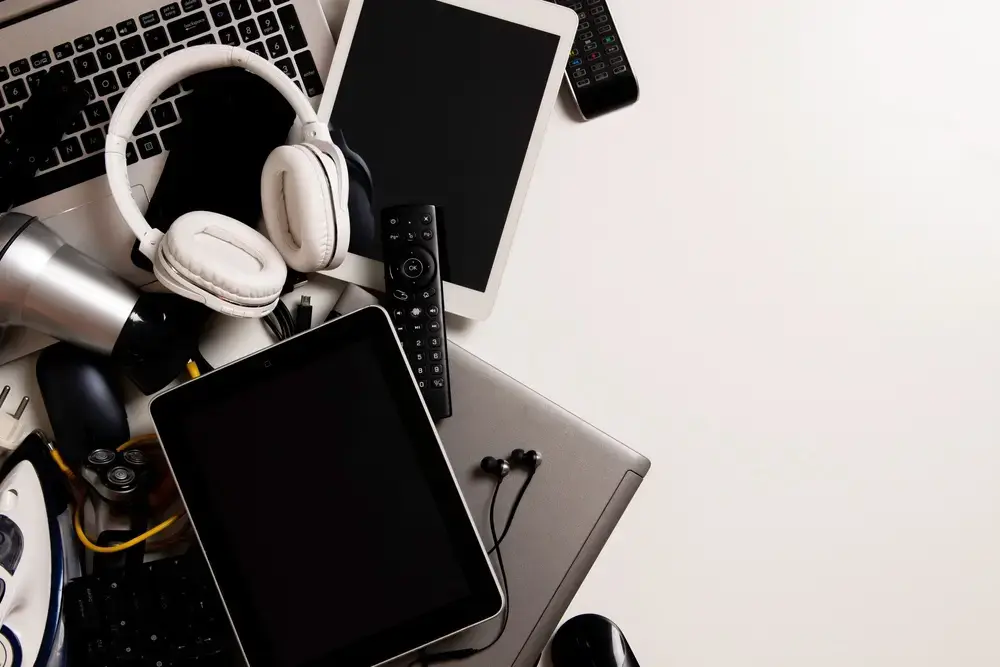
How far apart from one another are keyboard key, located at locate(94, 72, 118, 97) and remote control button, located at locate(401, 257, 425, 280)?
0.29 metres

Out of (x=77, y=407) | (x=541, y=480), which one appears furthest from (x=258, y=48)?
(x=541, y=480)

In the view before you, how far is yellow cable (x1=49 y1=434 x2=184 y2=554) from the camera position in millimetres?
587

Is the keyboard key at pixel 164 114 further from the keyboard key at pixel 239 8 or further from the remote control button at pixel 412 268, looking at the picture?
the remote control button at pixel 412 268

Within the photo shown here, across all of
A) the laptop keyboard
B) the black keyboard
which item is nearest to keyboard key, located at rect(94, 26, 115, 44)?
the laptop keyboard

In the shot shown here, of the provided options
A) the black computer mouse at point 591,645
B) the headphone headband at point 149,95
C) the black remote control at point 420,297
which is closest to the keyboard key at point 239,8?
the headphone headband at point 149,95

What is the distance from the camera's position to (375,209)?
660 mm

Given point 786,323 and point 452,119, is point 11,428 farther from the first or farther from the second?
point 786,323

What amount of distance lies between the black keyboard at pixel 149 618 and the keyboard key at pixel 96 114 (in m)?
0.37

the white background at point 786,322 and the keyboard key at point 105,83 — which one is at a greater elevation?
the keyboard key at point 105,83

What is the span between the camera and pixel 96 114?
64cm

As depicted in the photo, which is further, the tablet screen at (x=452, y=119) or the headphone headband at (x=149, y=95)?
the tablet screen at (x=452, y=119)

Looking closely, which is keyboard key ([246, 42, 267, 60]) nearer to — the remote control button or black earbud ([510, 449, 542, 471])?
the remote control button

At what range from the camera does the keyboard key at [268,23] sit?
0.65 meters

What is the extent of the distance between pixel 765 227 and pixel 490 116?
27 centimetres
